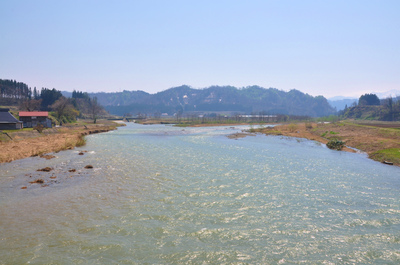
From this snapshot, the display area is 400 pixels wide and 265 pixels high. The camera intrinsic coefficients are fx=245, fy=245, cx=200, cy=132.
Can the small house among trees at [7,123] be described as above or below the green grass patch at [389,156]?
above

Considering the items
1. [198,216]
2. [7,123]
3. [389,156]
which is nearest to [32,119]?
[7,123]

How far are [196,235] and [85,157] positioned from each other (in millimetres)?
32131

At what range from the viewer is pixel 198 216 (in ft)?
57.0

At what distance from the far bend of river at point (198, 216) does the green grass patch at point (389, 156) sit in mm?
8761

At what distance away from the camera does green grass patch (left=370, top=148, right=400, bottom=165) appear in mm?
38150

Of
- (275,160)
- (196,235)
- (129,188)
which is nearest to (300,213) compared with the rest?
(196,235)

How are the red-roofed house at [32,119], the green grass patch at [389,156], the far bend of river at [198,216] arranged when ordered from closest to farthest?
the far bend of river at [198,216], the green grass patch at [389,156], the red-roofed house at [32,119]

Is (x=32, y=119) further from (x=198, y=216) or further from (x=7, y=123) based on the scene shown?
(x=198, y=216)

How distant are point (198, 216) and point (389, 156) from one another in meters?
38.3

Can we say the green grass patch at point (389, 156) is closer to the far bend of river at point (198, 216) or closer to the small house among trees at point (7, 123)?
the far bend of river at point (198, 216)

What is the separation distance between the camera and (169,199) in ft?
68.3

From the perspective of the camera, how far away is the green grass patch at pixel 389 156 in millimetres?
38150

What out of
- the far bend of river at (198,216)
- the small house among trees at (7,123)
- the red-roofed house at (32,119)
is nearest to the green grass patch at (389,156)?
the far bend of river at (198,216)

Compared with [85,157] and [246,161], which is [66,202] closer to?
[85,157]
